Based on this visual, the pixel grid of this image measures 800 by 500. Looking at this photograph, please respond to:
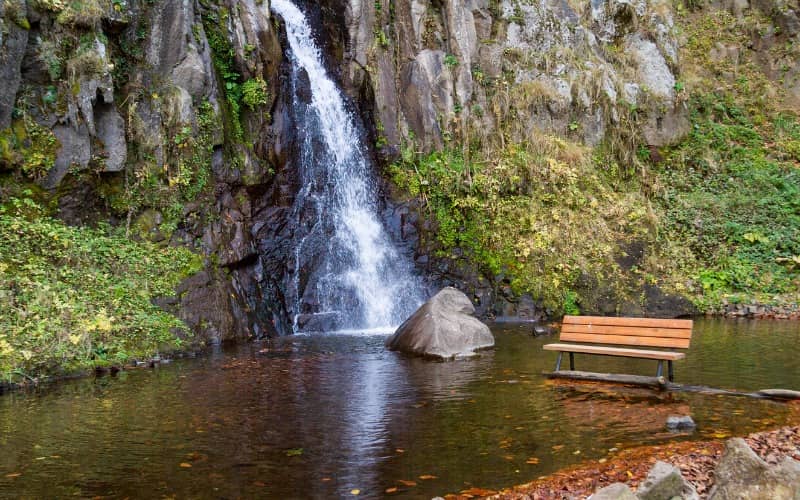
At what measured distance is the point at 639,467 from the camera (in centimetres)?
452

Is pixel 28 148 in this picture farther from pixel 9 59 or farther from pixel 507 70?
pixel 507 70

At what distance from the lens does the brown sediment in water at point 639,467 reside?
4207 millimetres

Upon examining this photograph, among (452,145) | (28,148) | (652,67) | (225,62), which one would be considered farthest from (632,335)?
(652,67)

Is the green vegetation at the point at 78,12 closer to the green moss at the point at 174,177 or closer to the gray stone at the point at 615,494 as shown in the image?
the green moss at the point at 174,177

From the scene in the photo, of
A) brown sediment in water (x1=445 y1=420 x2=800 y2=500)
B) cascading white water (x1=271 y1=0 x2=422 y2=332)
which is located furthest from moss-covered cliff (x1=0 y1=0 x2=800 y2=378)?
brown sediment in water (x1=445 y1=420 x2=800 y2=500)

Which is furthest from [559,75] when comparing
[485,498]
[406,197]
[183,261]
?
[485,498]

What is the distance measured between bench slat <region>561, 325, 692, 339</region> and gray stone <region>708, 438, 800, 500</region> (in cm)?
338

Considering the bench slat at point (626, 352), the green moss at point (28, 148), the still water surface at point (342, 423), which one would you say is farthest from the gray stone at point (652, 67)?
the green moss at point (28, 148)

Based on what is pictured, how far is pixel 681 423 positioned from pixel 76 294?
31.0 feet

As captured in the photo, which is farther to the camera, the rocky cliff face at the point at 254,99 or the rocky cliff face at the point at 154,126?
the rocky cliff face at the point at 254,99

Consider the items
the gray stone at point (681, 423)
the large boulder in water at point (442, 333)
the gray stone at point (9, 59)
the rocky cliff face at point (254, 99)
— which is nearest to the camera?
the gray stone at point (681, 423)

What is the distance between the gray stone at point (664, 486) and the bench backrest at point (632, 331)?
3.64 m

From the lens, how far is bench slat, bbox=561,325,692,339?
750cm

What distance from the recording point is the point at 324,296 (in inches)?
590
